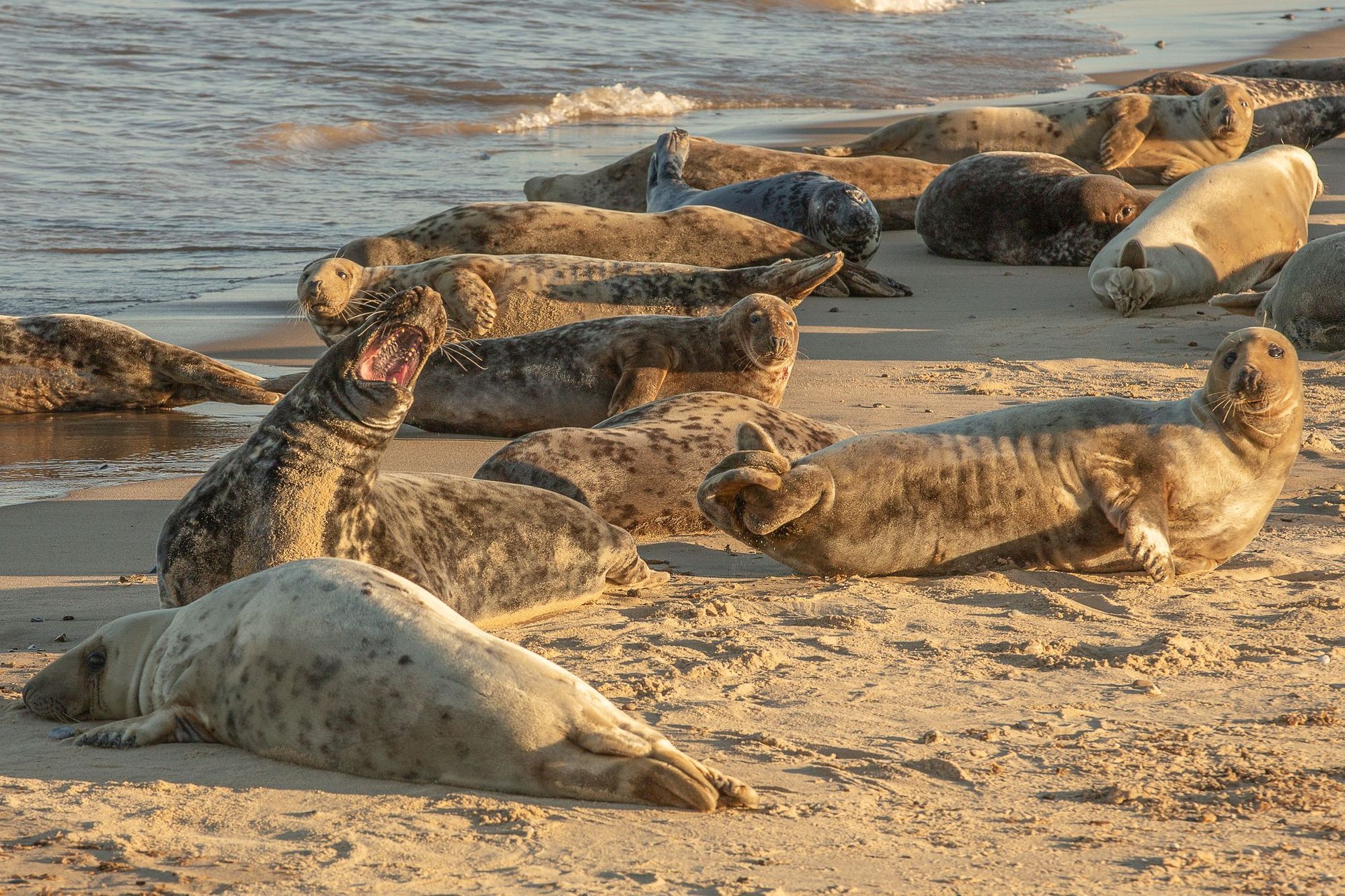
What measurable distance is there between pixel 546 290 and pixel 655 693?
4777mm

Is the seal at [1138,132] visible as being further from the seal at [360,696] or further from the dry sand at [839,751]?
the seal at [360,696]

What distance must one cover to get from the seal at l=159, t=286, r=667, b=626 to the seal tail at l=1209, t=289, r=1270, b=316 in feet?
14.8

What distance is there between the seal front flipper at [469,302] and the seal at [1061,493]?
10.6 ft

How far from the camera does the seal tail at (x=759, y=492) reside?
4.76 metres

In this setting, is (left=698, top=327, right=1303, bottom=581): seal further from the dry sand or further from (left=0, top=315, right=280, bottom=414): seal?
(left=0, top=315, right=280, bottom=414): seal

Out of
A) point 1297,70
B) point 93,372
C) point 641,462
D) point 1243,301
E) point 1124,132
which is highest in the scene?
point 1297,70

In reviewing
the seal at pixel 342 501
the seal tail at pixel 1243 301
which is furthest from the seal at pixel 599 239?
the seal at pixel 342 501

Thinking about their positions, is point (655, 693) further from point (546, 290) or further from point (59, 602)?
point (546, 290)

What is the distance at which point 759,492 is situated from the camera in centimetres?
480

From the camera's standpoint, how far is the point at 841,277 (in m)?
9.48

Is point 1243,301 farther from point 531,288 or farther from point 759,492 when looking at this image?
point 759,492

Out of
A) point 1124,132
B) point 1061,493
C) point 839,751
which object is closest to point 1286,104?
point 1124,132

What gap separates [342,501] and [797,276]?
12.8 feet

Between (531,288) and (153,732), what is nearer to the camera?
(153,732)
